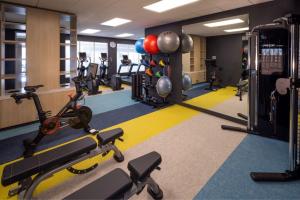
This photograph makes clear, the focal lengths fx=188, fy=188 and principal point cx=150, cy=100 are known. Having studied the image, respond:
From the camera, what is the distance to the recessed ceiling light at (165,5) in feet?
12.3

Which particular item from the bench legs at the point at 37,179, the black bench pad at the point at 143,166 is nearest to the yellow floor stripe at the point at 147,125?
the bench legs at the point at 37,179

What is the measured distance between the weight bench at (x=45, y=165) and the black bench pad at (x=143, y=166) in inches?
30.2

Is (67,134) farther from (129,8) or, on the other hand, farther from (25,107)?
(129,8)

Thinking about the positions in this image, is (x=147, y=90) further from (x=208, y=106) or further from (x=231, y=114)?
(x=231, y=114)

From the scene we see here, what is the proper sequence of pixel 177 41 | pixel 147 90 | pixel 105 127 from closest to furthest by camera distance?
pixel 105 127
pixel 177 41
pixel 147 90

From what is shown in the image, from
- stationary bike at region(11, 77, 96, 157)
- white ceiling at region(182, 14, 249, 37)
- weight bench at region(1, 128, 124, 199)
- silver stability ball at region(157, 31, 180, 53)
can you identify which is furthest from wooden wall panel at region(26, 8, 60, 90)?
white ceiling at region(182, 14, 249, 37)

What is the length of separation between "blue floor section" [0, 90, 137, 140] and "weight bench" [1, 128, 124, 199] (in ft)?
6.72

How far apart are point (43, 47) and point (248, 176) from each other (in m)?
4.54

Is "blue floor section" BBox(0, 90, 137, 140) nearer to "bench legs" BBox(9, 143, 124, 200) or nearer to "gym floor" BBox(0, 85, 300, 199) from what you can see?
"gym floor" BBox(0, 85, 300, 199)

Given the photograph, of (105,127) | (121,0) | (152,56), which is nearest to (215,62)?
(152,56)

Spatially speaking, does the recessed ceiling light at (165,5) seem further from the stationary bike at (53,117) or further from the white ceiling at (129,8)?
the stationary bike at (53,117)

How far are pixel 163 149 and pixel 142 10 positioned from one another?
321cm

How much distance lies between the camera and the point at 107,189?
1410mm

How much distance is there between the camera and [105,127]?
387 cm
